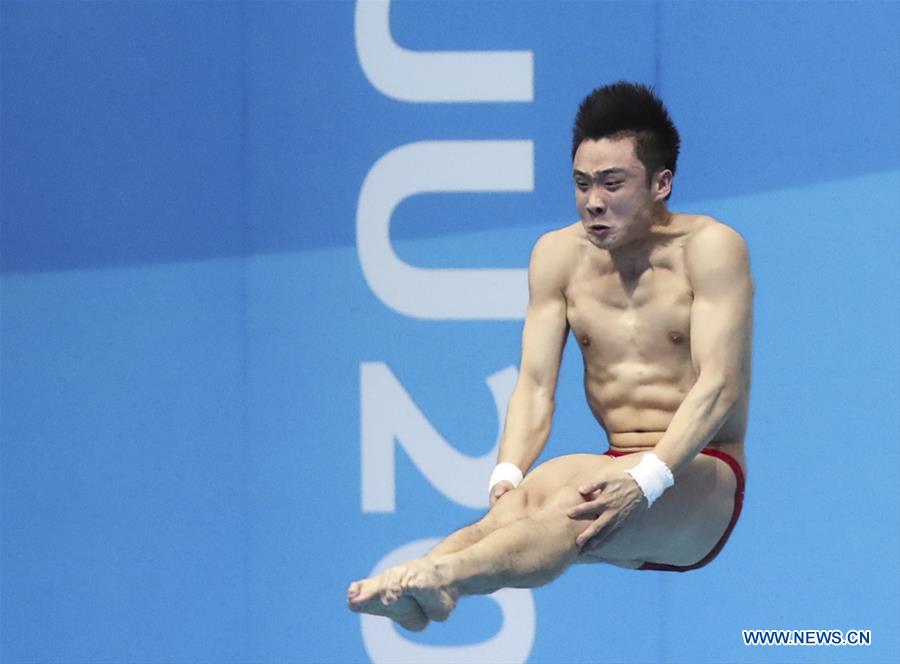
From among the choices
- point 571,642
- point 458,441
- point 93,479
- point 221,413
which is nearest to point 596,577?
point 571,642

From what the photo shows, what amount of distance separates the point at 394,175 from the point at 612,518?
2.10 m

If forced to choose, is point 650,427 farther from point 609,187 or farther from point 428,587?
point 428,587

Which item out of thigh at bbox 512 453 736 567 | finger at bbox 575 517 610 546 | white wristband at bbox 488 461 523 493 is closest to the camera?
finger at bbox 575 517 610 546

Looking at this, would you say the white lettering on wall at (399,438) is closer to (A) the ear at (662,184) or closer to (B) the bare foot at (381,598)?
(A) the ear at (662,184)

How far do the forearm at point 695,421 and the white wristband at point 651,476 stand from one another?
0.08 ft

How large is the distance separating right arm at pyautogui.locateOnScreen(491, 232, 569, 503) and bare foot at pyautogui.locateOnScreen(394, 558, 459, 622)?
2.76ft

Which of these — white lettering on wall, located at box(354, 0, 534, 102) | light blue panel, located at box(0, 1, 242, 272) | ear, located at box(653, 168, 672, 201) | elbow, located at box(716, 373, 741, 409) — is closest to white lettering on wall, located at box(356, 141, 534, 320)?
white lettering on wall, located at box(354, 0, 534, 102)

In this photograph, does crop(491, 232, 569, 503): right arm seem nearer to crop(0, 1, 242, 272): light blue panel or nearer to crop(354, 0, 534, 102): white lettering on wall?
crop(354, 0, 534, 102): white lettering on wall

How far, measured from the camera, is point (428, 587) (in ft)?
11.1

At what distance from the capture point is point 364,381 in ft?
18.5

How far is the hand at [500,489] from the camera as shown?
13.3 ft

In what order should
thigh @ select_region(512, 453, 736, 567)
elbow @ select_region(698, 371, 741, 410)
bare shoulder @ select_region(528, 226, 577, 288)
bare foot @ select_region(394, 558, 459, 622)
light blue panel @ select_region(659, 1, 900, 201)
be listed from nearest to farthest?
bare foot @ select_region(394, 558, 459, 622) < thigh @ select_region(512, 453, 736, 567) < elbow @ select_region(698, 371, 741, 410) < bare shoulder @ select_region(528, 226, 577, 288) < light blue panel @ select_region(659, 1, 900, 201)

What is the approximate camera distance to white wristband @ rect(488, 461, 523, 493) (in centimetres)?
411

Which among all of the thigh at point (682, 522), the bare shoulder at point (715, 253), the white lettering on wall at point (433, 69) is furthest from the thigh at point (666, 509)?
the white lettering on wall at point (433, 69)
